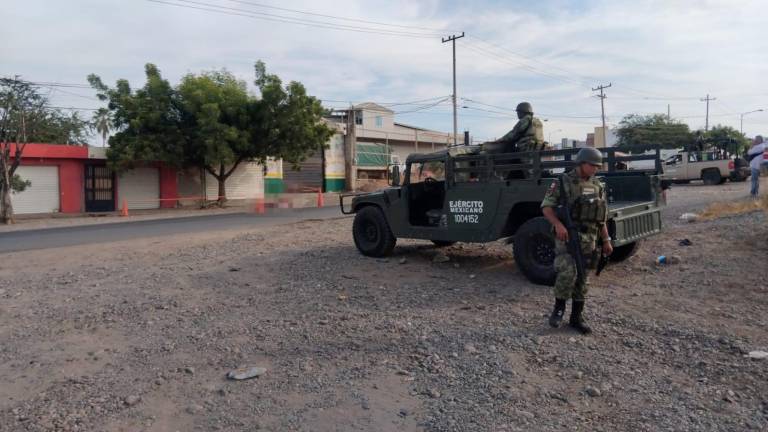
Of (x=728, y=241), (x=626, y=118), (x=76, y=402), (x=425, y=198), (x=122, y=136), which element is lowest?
(x=76, y=402)

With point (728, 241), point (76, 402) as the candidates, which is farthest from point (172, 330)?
point (728, 241)

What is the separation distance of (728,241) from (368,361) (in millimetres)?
6366

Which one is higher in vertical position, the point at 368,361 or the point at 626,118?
the point at 626,118

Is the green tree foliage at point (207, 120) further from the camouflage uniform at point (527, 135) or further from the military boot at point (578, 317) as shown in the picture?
the military boot at point (578, 317)

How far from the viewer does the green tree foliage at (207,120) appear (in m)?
23.1

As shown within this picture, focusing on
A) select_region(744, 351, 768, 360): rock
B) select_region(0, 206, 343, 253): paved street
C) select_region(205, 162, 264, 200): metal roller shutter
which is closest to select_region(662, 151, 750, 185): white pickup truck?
select_region(0, 206, 343, 253): paved street

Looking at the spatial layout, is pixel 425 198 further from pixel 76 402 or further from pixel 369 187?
pixel 369 187

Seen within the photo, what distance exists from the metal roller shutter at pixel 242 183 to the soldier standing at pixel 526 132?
918 inches

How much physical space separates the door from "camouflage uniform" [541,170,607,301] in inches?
953

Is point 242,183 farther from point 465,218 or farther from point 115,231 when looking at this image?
point 465,218

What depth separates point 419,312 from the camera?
5.64m

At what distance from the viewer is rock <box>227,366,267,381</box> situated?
414 cm

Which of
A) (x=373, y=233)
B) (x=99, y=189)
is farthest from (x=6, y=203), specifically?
(x=373, y=233)

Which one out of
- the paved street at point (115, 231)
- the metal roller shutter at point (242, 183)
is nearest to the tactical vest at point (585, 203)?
the paved street at point (115, 231)
